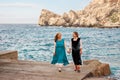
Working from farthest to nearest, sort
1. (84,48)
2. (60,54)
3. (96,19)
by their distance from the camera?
(96,19)
(84,48)
(60,54)

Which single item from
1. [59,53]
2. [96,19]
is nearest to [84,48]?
[59,53]

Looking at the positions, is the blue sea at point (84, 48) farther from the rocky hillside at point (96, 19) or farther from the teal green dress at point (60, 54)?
the rocky hillside at point (96, 19)

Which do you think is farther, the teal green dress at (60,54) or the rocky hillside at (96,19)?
the rocky hillside at (96,19)

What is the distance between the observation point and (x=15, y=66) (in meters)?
13.6

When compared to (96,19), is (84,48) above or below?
above

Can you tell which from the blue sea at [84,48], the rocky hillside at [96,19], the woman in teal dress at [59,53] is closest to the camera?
the woman in teal dress at [59,53]

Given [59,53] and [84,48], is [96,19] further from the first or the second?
[59,53]

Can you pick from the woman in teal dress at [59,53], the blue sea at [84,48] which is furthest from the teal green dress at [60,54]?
the blue sea at [84,48]

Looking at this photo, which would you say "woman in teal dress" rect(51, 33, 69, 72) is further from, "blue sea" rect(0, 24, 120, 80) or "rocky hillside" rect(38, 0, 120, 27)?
"rocky hillside" rect(38, 0, 120, 27)

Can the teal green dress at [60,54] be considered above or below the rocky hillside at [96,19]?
above

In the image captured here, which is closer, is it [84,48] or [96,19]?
[84,48]

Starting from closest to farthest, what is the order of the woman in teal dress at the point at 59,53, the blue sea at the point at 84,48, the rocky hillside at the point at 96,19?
the woman in teal dress at the point at 59,53 < the blue sea at the point at 84,48 < the rocky hillside at the point at 96,19

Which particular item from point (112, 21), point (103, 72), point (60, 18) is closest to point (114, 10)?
point (112, 21)

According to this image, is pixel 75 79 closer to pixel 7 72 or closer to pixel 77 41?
pixel 77 41
